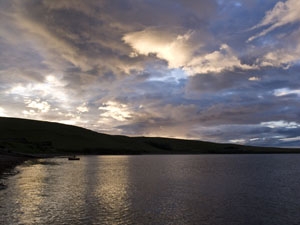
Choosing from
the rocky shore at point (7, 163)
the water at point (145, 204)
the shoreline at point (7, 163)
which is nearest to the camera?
the water at point (145, 204)

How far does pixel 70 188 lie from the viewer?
193 ft

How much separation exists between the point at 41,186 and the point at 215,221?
116 ft

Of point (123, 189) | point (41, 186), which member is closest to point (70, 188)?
point (41, 186)

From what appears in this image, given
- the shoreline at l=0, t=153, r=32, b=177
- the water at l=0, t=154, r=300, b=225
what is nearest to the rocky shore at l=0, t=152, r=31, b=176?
the shoreline at l=0, t=153, r=32, b=177

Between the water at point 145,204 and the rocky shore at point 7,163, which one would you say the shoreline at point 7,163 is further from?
the water at point 145,204

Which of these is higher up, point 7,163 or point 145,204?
point 7,163

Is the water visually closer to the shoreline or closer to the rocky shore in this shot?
the shoreline

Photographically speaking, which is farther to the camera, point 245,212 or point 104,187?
point 104,187

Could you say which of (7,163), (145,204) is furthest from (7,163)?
(145,204)

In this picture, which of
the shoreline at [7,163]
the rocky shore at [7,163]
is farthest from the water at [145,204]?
the rocky shore at [7,163]

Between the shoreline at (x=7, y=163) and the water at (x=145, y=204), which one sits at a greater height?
the shoreline at (x=7, y=163)

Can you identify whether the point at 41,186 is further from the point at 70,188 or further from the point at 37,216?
the point at 37,216

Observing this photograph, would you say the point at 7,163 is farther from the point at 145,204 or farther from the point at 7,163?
the point at 145,204

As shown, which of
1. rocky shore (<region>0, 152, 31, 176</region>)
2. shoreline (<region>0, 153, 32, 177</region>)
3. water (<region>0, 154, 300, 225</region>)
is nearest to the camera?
water (<region>0, 154, 300, 225</region>)
